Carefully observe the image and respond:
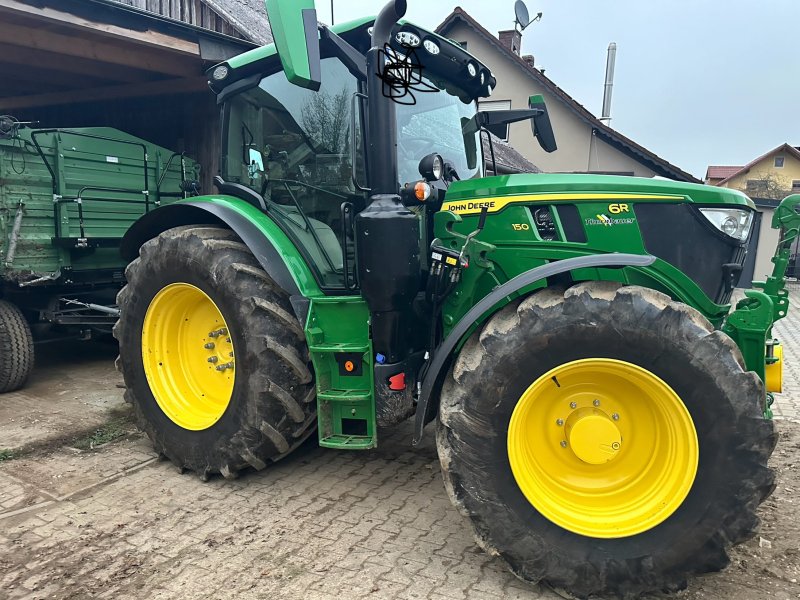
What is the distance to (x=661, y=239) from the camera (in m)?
2.76

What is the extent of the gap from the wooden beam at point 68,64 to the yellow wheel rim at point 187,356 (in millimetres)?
4368

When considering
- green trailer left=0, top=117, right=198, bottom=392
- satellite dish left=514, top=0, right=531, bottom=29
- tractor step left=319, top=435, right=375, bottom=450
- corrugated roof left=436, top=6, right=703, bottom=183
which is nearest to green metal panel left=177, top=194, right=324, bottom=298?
tractor step left=319, top=435, right=375, bottom=450

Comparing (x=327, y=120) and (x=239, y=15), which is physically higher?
(x=239, y=15)

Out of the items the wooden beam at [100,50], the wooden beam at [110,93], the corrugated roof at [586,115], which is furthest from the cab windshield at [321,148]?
the corrugated roof at [586,115]

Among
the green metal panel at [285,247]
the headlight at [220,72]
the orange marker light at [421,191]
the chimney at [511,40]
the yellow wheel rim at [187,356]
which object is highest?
the chimney at [511,40]

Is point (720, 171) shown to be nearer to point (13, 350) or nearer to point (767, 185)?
point (767, 185)

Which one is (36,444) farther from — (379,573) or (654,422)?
(654,422)

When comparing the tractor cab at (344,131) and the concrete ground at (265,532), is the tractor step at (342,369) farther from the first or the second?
the concrete ground at (265,532)

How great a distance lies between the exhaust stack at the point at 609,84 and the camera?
17861 millimetres

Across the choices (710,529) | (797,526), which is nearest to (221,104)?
(710,529)

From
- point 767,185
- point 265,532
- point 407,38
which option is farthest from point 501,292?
point 767,185

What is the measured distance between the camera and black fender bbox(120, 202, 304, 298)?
326 cm

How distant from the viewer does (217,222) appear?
3.78 m

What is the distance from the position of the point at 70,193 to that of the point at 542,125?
15.0ft
